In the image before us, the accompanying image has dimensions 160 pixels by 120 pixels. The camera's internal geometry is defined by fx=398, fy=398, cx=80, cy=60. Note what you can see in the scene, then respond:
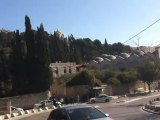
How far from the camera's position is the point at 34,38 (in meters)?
75.2

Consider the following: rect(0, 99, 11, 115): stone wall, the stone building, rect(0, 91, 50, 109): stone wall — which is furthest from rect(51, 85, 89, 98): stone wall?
rect(0, 99, 11, 115): stone wall

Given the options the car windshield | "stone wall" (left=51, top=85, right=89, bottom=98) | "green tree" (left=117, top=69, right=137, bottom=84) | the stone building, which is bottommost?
the car windshield

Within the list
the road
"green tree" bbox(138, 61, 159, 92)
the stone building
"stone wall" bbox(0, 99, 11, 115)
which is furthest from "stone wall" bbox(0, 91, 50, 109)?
the stone building

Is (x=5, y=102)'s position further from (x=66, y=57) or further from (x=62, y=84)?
(x=66, y=57)

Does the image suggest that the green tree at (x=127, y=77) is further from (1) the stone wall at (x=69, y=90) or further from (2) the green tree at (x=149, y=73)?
(1) the stone wall at (x=69, y=90)

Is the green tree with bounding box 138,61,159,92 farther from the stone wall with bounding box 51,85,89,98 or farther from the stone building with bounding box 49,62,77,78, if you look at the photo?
the stone building with bounding box 49,62,77,78

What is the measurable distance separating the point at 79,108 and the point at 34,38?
62.5 meters

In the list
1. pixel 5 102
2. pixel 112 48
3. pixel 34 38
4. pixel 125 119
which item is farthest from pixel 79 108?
pixel 112 48

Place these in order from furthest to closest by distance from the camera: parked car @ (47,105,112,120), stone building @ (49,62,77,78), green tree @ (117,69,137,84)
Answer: stone building @ (49,62,77,78)
green tree @ (117,69,137,84)
parked car @ (47,105,112,120)

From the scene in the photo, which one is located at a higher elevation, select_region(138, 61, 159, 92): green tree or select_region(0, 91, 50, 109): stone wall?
select_region(138, 61, 159, 92): green tree

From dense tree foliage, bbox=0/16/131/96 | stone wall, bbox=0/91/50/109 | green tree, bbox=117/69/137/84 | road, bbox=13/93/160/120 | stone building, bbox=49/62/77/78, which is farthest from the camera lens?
stone building, bbox=49/62/77/78

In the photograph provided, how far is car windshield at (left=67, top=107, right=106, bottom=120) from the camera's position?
13.0 metres

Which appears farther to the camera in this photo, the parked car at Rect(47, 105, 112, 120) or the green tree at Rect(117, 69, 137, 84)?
the green tree at Rect(117, 69, 137, 84)

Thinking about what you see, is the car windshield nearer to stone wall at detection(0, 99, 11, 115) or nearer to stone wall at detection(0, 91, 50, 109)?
stone wall at detection(0, 99, 11, 115)
